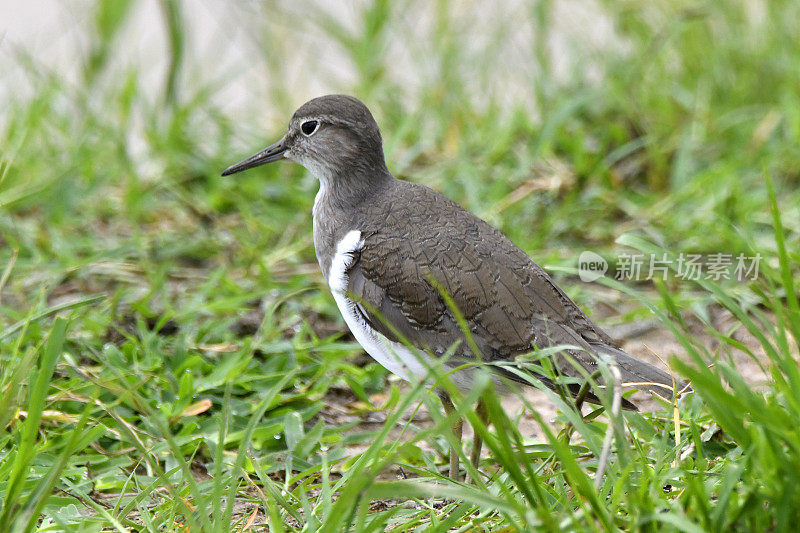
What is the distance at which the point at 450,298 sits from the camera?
3100 mm

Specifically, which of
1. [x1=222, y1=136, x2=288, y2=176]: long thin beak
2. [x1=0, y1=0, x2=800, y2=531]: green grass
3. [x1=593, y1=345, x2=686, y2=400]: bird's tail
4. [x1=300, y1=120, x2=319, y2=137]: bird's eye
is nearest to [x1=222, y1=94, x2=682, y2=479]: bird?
[x1=593, y1=345, x2=686, y2=400]: bird's tail

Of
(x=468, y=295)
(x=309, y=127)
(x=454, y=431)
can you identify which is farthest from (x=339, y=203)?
(x=454, y=431)

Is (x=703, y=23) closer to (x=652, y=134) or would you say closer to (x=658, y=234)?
(x=652, y=134)

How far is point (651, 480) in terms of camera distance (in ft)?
8.24

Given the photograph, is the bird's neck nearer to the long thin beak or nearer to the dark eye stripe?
the dark eye stripe

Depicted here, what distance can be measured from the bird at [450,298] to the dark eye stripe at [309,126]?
0.54 meters

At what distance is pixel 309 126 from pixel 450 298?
1387 mm

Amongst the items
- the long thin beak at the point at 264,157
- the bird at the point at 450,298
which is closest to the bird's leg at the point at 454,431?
the bird at the point at 450,298

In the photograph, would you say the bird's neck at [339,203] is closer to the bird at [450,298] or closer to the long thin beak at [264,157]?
the bird at [450,298]

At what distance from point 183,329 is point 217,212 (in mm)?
1485

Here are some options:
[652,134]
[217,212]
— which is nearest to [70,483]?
[217,212]

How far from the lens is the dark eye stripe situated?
4102 mm

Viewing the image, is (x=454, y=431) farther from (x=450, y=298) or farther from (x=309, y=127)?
(x=309, y=127)

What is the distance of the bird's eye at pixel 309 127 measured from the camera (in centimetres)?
410
